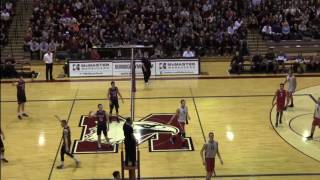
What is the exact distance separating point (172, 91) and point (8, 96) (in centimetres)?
726

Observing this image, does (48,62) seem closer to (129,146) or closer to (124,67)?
(124,67)

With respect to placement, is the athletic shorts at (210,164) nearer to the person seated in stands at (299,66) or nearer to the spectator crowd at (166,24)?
the person seated in stands at (299,66)

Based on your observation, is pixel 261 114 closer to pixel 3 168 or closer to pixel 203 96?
pixel 203 96

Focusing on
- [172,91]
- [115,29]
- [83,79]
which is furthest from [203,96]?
[115,29]

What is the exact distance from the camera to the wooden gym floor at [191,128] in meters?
17.5

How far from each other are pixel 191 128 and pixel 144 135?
1820 mm

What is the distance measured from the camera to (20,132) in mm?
21375

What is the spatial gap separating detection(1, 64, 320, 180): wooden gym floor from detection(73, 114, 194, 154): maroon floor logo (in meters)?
0.33

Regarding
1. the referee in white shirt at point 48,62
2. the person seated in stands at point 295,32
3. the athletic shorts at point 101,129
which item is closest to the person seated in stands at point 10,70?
the referee in white shirt at point 48,62

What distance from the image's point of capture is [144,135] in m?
21.0

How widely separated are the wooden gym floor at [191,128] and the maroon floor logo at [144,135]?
1.07 feet

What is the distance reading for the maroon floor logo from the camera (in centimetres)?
1956

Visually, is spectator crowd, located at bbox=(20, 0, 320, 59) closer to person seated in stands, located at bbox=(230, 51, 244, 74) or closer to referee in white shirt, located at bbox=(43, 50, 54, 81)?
person seated in stands, located at bbox=(230, 51, 244, 74)

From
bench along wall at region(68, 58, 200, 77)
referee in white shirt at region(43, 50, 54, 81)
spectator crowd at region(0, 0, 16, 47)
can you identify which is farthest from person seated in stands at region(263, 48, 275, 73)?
spectator crowd at region(0, 0, 16, 47)
